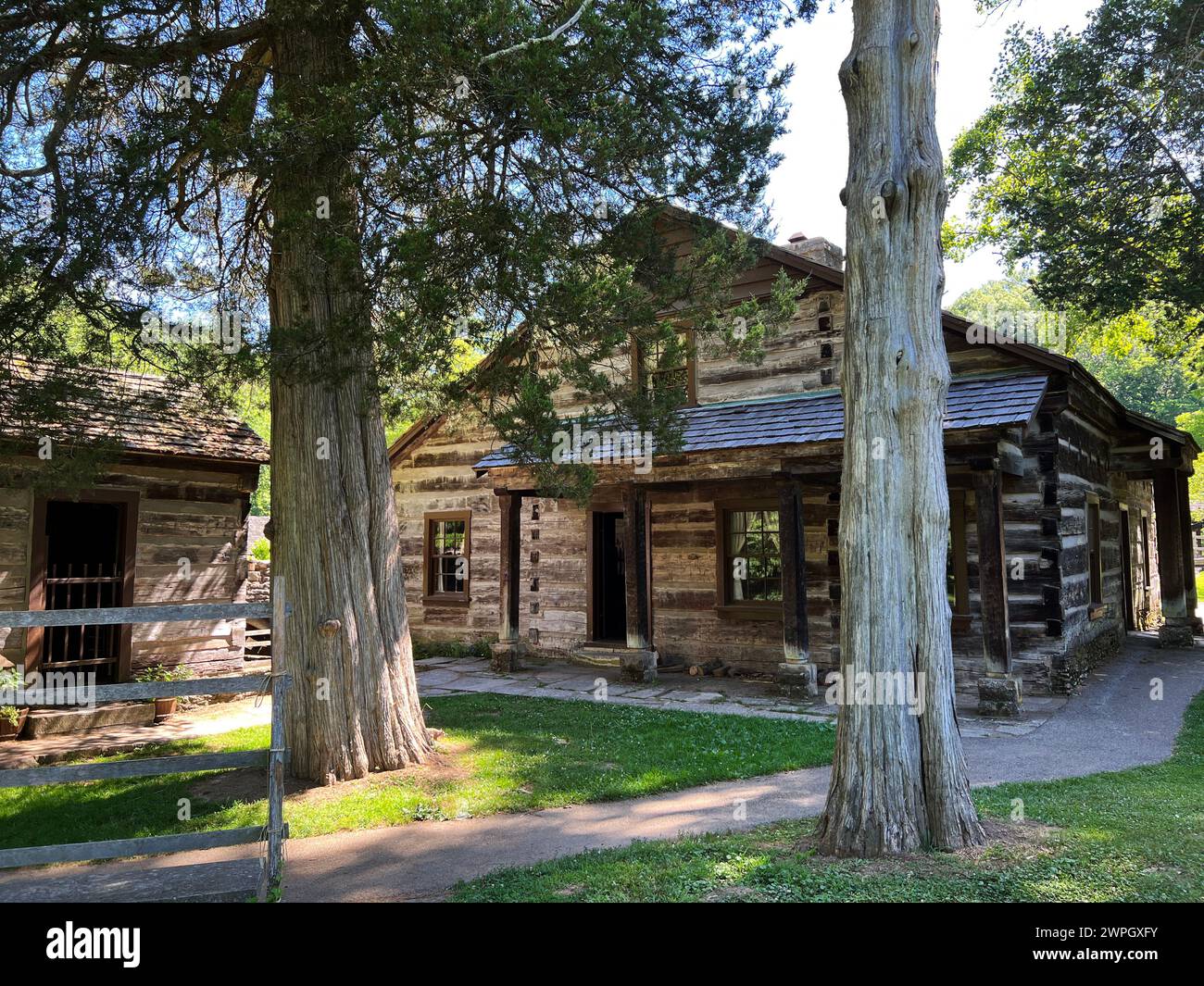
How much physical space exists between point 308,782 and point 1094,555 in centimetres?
1346

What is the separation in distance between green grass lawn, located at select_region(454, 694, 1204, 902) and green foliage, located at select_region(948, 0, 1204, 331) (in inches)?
459

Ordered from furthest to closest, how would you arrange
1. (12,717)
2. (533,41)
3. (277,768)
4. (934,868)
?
(12,717) → (533,41) → (277,768) → (934,868)

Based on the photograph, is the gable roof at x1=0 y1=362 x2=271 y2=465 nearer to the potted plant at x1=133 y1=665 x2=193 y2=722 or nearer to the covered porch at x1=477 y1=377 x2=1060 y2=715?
the potted plant at x1=133 y1=665 x2=193 y2=722

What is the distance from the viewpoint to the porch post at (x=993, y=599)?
9781mm

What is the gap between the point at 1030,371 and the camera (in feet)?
36.7

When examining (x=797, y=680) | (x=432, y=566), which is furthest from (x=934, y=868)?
(x=432, y=566)

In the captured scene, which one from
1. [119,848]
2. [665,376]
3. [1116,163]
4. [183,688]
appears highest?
[1116,163]

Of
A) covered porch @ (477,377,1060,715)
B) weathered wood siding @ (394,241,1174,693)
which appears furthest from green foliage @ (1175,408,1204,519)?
covered porch @ (477,377,1060,715)

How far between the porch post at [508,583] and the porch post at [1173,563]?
39.4 ft

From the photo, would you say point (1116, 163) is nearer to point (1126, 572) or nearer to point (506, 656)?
point (1126, 572)

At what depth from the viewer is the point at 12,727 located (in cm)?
978

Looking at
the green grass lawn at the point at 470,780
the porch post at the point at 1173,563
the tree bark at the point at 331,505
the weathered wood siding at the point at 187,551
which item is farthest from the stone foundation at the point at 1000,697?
the weathered wood siding at the point at 187,551

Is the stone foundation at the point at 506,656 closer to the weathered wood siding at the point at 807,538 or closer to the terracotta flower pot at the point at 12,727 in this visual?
the weathered wood siding at the point at 807,538
